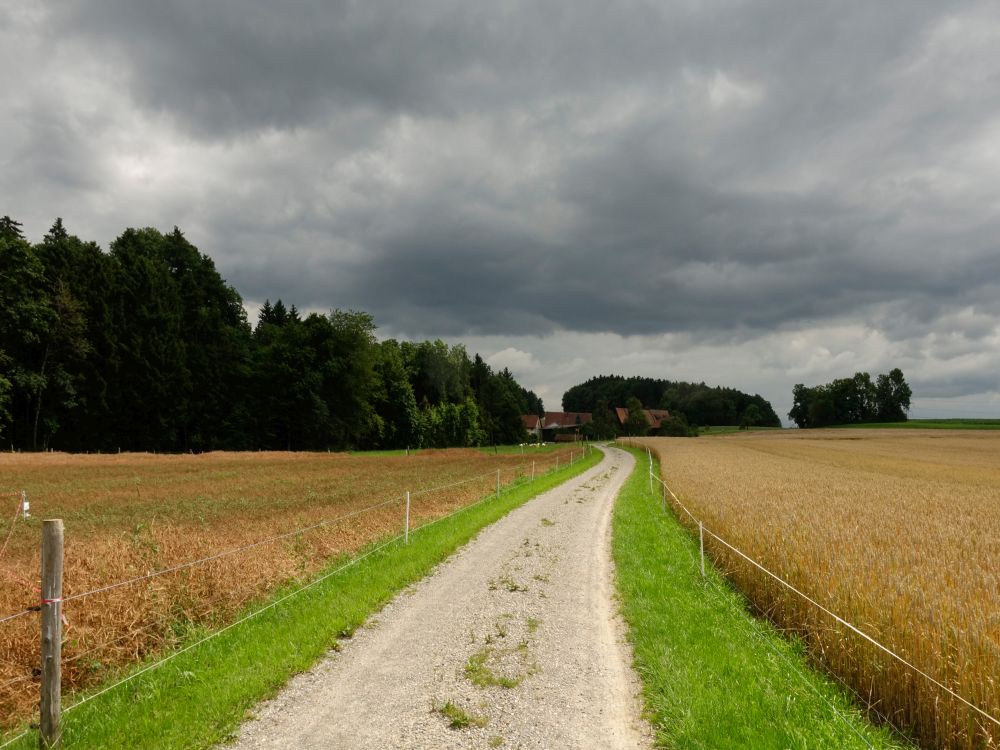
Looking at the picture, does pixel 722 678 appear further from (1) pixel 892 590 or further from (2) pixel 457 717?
(2) pixel 457 717

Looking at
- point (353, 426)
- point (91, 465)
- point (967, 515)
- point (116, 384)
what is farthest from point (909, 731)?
point (353, 426)

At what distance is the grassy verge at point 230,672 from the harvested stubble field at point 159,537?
0.64 meters

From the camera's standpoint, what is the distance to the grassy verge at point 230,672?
18.0 feet

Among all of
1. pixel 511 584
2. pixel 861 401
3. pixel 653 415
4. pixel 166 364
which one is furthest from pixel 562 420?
pixel 511 584

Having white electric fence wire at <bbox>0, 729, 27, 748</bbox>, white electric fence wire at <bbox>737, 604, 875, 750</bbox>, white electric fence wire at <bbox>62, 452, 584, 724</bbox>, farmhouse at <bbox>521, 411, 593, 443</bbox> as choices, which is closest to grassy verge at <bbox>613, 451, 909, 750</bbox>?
white electric fence wire at <bbox>737, 604, 875, 750</bbox>

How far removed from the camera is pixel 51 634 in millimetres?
5262

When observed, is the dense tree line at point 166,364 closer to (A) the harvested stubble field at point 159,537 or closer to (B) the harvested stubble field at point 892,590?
(A) the harvested stubble field at point 159,537

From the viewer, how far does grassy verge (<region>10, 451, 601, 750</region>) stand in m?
5.48

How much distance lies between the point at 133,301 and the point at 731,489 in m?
61.0

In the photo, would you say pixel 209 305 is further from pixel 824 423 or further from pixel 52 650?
pixel 824 423

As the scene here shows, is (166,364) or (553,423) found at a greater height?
(166,364)

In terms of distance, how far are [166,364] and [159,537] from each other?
55.7 metres

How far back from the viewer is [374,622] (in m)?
8.91

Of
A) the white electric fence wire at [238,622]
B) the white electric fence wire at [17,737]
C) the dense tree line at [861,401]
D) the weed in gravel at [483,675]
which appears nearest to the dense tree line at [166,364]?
the white electric fence wire at [238,622]
